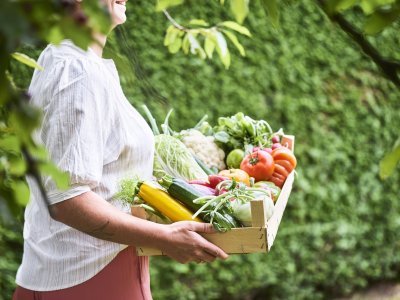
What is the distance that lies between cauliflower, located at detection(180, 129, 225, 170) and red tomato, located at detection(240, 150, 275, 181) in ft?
0.51

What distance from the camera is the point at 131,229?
71.8 inches

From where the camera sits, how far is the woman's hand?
6.00 ft

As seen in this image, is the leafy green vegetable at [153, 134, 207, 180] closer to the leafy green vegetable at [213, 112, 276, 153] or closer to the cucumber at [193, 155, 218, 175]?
the cucumber at [193, 155, 218, 175]

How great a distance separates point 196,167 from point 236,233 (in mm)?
515

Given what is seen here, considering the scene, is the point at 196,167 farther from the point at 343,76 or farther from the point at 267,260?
the point at 343,76

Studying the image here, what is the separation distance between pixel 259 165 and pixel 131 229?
63cm

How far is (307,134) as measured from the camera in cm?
502

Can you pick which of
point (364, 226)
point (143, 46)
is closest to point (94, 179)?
point (143, 46)

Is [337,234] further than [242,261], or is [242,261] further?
[337,234]

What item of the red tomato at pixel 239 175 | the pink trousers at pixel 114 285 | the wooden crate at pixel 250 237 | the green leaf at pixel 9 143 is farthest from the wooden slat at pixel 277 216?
the green leaf at pixel 9 143

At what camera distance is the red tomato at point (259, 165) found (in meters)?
2.34

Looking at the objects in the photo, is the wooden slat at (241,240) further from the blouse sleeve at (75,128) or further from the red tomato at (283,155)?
the red tomato at (283,155)

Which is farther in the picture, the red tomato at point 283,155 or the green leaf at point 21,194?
the red tomato at point 283,155

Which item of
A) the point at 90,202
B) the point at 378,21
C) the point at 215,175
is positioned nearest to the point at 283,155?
the point at 215,175
